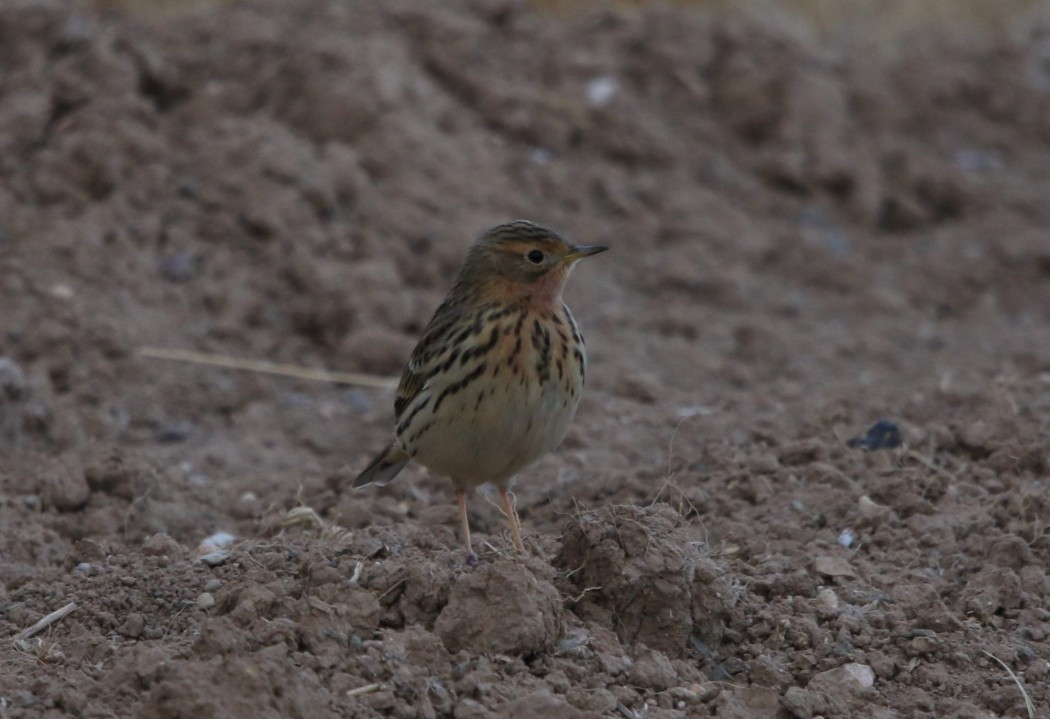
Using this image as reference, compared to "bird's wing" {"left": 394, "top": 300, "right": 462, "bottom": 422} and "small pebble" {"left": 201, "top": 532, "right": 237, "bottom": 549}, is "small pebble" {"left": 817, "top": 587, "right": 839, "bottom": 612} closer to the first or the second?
"bird's wing" {"left": 394, "top": 300, "right": 462, "bottom": 422}

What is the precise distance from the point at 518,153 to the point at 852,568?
6.08m

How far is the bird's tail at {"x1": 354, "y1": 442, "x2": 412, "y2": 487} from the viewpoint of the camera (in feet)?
21.6

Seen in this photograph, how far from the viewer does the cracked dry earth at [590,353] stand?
5.04m

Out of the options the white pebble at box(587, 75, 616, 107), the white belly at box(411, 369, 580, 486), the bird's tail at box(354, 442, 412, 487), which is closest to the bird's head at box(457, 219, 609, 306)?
the white belly at box(411, 369, 580, 486)

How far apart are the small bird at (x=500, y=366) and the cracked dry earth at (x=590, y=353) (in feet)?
1.26

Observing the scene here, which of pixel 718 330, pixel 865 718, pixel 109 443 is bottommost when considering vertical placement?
pixel 109 443

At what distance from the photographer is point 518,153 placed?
1126 centimetres

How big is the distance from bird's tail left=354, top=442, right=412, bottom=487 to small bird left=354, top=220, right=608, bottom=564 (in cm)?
48

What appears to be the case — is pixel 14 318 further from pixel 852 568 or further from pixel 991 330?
pixel 991 330

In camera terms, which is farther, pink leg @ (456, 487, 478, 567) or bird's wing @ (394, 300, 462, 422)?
bird's wing @ (394, 300, 462, 422)

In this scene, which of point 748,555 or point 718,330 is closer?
point 748,555

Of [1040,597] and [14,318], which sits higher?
[1040,597]

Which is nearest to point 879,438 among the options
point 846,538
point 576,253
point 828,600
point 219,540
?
point 846,538

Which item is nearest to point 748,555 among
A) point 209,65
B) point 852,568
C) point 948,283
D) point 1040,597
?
point 852,568
